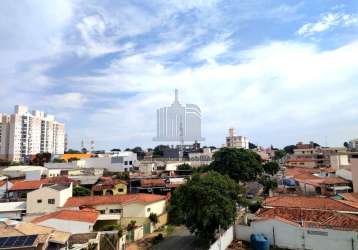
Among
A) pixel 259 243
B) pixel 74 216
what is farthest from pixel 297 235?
pixel 74 216

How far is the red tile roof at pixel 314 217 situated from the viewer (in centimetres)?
1721

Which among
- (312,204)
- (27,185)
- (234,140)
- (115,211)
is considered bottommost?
(115,211)

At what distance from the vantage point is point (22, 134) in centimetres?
9131

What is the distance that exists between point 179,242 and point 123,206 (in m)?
6.25

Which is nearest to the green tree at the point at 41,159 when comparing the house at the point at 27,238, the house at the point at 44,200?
the house at the point at 44,200

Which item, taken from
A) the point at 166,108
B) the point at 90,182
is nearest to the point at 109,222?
the point at 90,182

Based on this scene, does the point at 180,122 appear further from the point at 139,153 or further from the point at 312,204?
the point at 312,204

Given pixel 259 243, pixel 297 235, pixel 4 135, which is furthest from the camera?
pixel 4 135

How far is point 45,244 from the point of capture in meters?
13.9

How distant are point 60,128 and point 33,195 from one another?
3472 inches

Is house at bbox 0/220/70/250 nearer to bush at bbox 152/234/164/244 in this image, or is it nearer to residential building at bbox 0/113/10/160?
bush at bbox 152/234/164/244

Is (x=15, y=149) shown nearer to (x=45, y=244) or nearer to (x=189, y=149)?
(x=189, y=149)

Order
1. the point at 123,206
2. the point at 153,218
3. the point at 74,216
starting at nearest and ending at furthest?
the point at 74,216 < the point at 153,218 < the point at 123,206

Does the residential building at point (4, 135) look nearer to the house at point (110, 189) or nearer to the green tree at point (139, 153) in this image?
the green tree at point (139, 153)
